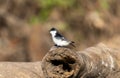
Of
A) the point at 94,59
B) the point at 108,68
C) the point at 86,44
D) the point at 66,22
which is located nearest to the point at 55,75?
the point at 94,59

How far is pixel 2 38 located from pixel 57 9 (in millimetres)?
1580

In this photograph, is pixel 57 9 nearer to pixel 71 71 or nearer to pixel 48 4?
pixel 48 4

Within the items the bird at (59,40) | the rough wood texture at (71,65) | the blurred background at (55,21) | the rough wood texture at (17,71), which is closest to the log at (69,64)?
the rough wood texture at (71,65)

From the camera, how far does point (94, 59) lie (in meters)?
4.98

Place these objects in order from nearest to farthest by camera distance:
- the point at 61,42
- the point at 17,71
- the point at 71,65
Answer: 1. the point at 71,65
2. the point at 61,42
3. the point at 17,71

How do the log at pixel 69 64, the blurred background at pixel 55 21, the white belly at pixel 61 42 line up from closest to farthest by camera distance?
the log at pixel 69 64, the white belly at pixel 61 42, the blurred background at pixel 55 21

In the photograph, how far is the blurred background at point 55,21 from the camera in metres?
13.9

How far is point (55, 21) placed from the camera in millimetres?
14688

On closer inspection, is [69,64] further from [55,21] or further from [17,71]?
[55,21]

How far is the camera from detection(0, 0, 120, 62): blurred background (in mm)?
13922

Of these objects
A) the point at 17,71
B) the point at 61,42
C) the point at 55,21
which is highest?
the point at 55,21

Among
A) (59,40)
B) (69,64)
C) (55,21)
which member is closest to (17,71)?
(59,40)

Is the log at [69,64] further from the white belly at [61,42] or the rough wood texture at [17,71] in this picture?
the rough wood texture at [17,71]

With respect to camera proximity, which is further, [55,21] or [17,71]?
[55,21]
